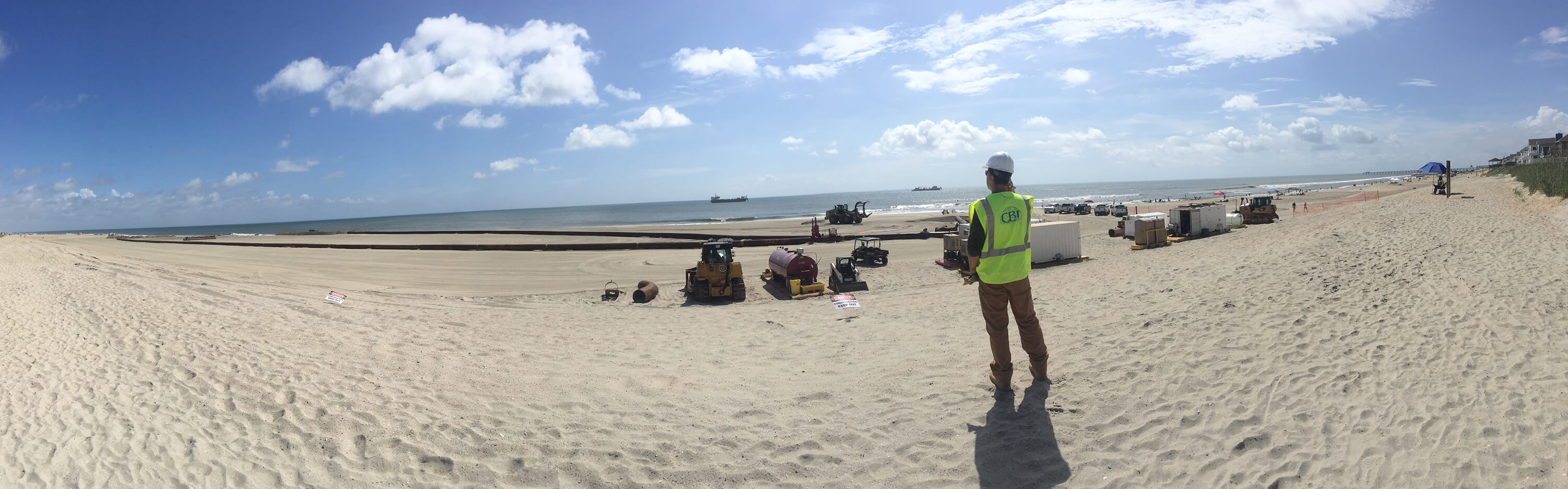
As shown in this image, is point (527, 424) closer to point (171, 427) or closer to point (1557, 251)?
point (171, 427)

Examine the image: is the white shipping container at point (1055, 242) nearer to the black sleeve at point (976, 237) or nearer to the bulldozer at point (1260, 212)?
the black sleeve at point (976, 237)

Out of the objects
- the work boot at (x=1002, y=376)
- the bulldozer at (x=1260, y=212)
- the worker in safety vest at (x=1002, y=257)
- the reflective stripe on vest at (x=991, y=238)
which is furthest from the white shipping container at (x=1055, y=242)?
the bulldozer at (x=1260, y=212)

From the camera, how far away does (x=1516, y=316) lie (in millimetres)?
6320

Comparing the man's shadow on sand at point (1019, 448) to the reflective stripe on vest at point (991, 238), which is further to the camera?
the reflective stripe on vest at point (991, 238)

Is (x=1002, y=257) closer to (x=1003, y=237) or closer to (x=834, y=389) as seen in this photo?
(x=1003, y=237)

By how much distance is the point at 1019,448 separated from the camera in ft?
13.6

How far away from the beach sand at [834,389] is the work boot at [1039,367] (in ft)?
0.34

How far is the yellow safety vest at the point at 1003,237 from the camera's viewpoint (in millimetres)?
4480

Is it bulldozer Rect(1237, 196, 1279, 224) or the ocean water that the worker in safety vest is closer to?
Result: bulldozer Rect(1237, 196, 1279, 224)

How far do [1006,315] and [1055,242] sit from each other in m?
14.0

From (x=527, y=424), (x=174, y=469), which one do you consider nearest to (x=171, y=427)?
(x=174, y=469)

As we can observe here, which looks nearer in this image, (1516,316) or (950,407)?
(950,407)

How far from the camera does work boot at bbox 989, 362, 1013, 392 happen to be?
16.0 feet

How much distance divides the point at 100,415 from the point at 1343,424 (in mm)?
9771
